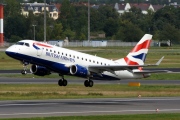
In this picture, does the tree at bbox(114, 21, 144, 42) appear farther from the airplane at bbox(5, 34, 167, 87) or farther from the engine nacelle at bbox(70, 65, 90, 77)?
the engine nacelle at bbox(70, 65, 90, 77)

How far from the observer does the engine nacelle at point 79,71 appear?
200 ft

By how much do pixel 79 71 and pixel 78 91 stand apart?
3.19m

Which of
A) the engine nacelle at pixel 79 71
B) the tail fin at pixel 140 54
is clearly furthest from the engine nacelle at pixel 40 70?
the tail fin at pixel 140 54

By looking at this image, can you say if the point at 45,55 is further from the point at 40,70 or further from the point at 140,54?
the point at 140,54

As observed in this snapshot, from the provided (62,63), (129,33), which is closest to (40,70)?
(62,63)

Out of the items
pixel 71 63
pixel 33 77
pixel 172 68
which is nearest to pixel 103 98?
→ pixel 71 63

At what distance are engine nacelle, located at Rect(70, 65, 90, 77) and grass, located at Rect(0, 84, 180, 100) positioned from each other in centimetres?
118

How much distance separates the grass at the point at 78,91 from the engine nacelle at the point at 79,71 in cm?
118

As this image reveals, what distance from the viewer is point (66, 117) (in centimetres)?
3794

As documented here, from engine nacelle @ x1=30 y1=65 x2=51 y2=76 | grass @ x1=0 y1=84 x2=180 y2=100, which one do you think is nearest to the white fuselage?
engine nacelle @ x1=30 y1=65 x2=51 y2=76

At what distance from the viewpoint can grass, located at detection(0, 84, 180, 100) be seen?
172 feet

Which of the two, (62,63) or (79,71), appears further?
(79,71)

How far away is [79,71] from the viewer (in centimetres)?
6131

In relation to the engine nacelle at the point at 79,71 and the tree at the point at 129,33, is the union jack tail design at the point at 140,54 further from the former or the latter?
the tree at the point at 129,33
